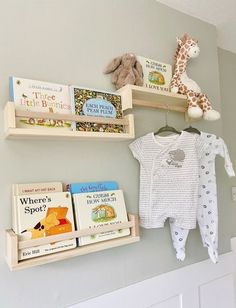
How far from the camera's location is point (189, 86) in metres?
1.30

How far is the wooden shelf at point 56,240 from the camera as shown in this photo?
2.66 ft

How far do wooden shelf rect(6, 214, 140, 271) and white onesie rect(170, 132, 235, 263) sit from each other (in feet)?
1.01

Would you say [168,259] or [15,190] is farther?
[168,259]

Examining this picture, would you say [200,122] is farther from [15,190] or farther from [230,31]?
[15,190]

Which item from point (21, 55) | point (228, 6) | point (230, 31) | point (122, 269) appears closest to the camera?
point (21, 55)

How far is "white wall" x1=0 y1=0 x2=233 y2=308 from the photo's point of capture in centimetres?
95

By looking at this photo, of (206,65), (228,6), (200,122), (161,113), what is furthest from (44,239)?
(228,6)

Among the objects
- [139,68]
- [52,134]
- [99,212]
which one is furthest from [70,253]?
[139,68]

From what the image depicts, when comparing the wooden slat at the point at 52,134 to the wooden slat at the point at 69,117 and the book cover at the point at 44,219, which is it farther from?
the book cover at the point at 44,219

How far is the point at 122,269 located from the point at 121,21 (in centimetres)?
115

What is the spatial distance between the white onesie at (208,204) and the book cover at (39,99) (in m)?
0.69

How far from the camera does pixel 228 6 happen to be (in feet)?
4.71

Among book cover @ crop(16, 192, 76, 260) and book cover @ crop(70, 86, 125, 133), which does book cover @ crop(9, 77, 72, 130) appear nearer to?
book cover @ crop(70, 86, 125, 133)

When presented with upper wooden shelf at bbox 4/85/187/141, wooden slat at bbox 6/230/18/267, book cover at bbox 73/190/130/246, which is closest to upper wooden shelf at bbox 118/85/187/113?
upper wooden shelf at bbox 4/85/187/141
